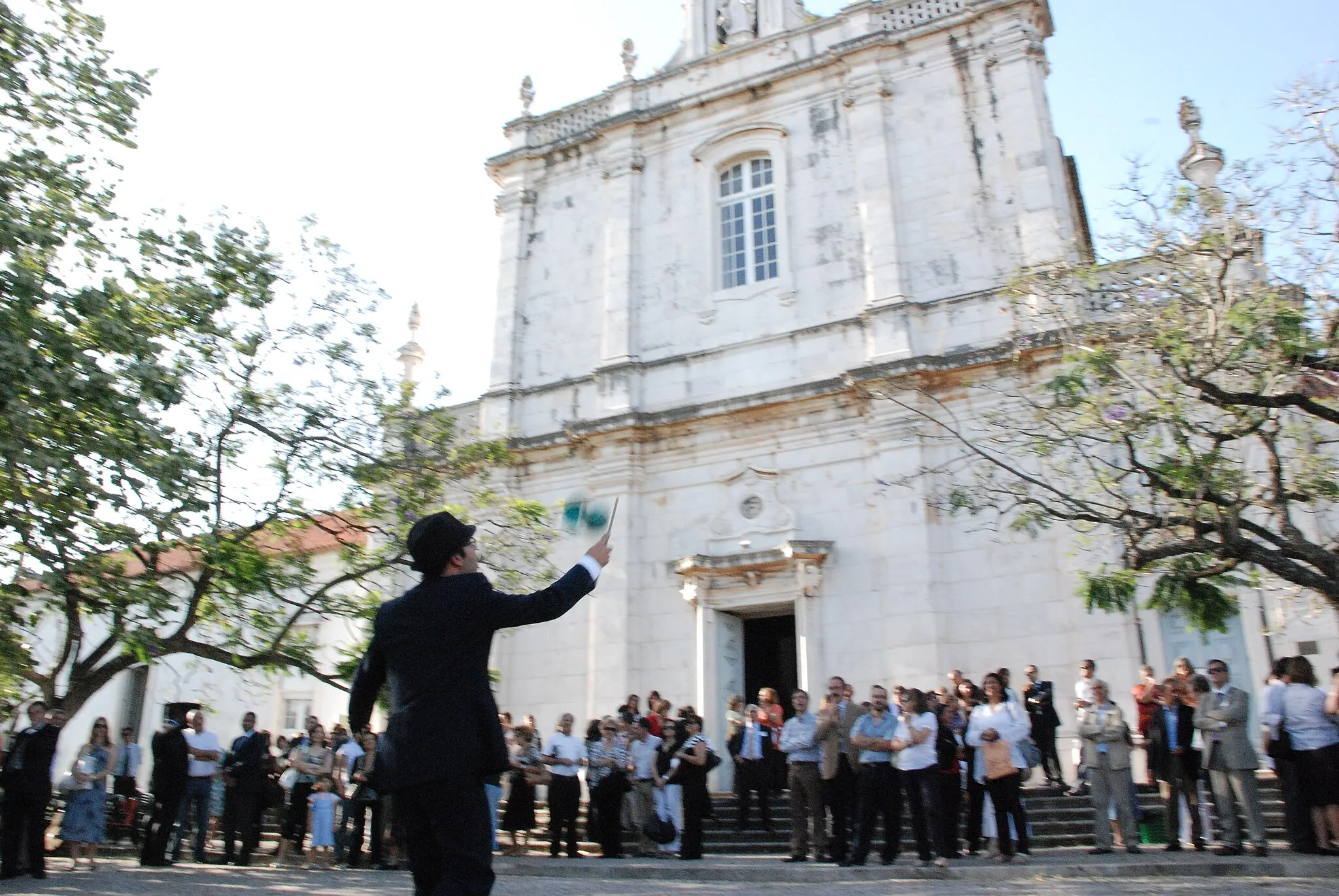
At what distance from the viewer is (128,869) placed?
10.5 meters

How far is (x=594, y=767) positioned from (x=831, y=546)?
213 inches

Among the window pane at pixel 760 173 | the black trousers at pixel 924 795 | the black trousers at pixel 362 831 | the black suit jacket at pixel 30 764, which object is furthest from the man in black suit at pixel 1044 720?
the window pane at pixel 760 173

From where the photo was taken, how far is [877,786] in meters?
8.73

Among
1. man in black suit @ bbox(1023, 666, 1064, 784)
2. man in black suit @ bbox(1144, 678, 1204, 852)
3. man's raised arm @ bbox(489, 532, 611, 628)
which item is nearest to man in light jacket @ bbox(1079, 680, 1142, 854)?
man in black suit @ bbox(1144, 678, 1204, 852)

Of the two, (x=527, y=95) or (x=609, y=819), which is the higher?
(x=527, y=95)

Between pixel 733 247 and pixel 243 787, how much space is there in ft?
37.7

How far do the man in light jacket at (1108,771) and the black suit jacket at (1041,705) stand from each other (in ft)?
6.33

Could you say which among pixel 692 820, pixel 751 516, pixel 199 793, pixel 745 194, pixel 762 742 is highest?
pixel 745 194

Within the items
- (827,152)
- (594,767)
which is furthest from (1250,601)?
(827,152)

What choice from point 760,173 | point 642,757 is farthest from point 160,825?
point 760,173

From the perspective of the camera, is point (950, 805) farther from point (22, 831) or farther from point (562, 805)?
point (22, 831)

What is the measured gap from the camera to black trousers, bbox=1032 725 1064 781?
11.8 metres

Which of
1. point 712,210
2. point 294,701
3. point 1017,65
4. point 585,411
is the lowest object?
point 294,701

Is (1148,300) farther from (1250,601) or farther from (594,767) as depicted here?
(594,767)
